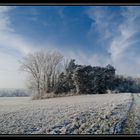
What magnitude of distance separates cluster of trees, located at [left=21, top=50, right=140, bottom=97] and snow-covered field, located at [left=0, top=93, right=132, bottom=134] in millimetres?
71

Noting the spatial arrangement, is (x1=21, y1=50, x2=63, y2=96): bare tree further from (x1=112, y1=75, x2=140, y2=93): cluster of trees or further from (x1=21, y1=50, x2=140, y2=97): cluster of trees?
(x1=112, y1=75, x2=140, y2=93): cluster of trees

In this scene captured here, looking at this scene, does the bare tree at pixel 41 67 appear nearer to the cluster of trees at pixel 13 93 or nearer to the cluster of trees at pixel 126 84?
the cluster of trees at pixel 13 93

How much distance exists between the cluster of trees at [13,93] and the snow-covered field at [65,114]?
3cm

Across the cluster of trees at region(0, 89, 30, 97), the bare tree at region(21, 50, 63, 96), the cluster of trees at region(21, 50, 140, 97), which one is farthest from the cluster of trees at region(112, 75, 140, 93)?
the cluster of trees at region(0, 89, 30, 97)

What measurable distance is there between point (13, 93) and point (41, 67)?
1.08 feet

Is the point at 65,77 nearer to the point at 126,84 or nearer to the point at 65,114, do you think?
the point at 65,114

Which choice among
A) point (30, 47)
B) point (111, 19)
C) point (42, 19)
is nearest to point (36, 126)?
point (30, 47)

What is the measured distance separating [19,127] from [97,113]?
686 millimetres

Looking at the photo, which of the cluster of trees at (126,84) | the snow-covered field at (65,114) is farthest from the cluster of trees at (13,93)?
the cluster of trees at (126,84)

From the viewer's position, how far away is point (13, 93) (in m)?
2.97

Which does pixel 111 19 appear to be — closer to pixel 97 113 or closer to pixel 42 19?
pixel 42 19

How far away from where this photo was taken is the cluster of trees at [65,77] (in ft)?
9.82

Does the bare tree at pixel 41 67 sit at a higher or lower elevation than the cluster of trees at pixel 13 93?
higher

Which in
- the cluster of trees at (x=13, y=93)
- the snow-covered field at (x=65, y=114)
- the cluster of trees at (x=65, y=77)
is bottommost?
the snow-covered field at (x=65, y=114)
